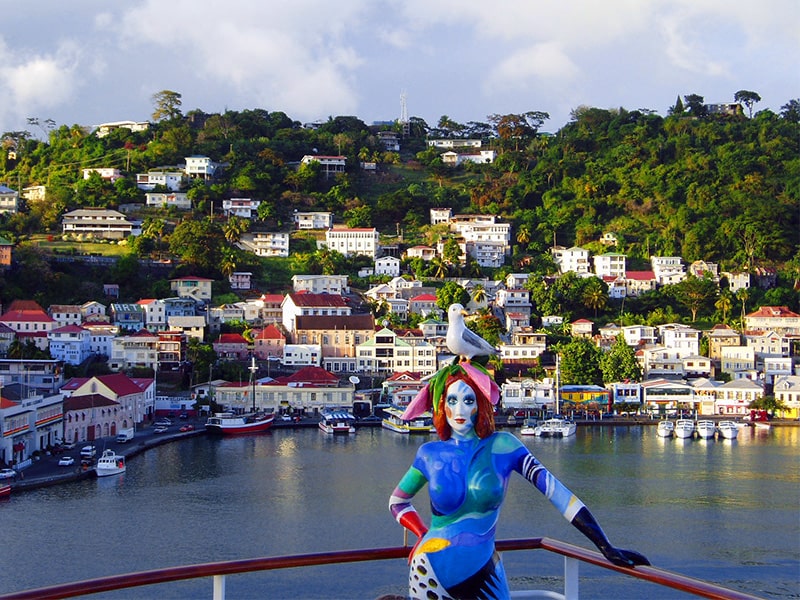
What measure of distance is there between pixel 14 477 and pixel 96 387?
167 inches

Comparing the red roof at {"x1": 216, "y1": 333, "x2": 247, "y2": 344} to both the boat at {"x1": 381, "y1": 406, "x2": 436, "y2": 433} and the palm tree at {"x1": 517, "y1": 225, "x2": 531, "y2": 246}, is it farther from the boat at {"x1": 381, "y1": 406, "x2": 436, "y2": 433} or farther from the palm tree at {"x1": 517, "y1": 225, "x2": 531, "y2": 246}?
the palm tree at {"x1": 517, "y1": 225, "x2": 531, "y2": 246}

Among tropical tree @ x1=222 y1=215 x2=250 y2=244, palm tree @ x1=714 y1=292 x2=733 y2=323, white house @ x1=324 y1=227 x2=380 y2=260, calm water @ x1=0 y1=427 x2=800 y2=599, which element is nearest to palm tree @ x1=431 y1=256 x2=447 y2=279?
white house @ x1=324 y1=227 x2=380 y2=260

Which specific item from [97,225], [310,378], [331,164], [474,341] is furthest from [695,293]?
[474,341]

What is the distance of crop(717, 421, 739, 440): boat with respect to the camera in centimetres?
1936

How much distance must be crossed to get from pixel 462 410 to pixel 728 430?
17923 millimetres

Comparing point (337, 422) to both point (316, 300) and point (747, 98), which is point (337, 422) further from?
point (747, 98)

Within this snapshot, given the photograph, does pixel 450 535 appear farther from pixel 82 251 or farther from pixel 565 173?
pixel 565 173

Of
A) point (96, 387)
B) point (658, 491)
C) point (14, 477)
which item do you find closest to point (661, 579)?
point (658, 491)

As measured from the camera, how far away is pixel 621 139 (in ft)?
135

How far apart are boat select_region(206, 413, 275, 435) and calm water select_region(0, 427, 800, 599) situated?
1.49 m

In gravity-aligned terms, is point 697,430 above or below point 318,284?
→ below

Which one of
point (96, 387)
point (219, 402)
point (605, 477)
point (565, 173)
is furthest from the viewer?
point (565, 173)

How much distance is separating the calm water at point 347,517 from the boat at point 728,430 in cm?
139

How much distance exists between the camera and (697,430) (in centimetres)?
1992
